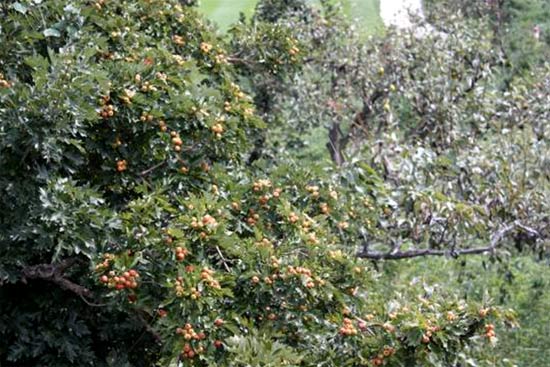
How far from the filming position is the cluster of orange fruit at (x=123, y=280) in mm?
2943

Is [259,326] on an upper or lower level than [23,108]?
lower

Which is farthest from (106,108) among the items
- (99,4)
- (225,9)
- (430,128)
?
(225,9)

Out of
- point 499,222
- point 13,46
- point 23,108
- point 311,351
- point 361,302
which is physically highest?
point 499,222

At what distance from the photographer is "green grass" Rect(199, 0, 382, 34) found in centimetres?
1496

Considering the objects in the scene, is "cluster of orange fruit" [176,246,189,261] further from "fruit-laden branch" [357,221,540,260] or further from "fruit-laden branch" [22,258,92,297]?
"fruit-laden branch" [357,221,540,260]

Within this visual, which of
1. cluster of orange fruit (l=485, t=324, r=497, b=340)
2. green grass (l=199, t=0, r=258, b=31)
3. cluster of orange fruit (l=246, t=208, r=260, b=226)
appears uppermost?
green grass (l=199, t=0, r=258, b=31)

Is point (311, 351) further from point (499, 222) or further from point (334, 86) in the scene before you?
point (334, 86)

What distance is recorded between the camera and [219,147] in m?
3.54

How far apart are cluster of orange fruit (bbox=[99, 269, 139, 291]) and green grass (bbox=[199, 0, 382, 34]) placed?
1190 centimetres

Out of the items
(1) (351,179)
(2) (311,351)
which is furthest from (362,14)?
(2) (311,351)

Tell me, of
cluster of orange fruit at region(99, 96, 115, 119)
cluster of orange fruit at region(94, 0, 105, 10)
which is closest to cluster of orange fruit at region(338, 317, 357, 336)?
cluster of orange fruit at region(99, 96, 115, 119)

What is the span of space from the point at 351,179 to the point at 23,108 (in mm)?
1708

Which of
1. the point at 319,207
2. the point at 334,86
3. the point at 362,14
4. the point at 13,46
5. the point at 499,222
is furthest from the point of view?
the point at 362,14

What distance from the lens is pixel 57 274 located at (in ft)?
11.5
